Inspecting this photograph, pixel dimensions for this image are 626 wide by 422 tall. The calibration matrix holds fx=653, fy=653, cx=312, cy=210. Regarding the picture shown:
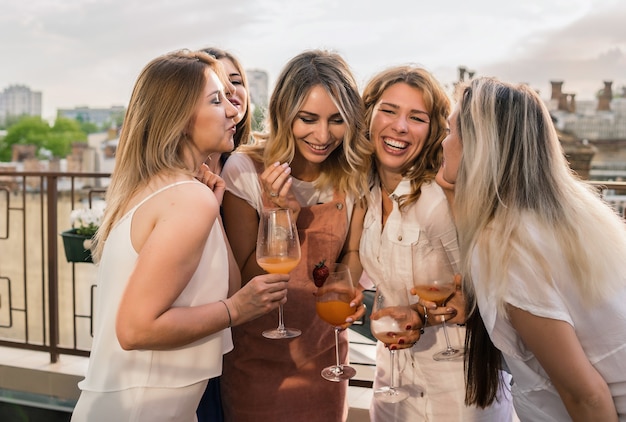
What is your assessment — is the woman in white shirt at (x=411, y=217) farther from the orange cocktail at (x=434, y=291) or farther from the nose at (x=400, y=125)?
the orange cocktail at (x=434, y=291)

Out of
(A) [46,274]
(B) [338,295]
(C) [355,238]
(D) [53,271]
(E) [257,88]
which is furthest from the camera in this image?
(E) [257,88]

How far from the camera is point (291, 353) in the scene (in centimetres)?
179

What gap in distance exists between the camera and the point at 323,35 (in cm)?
4594

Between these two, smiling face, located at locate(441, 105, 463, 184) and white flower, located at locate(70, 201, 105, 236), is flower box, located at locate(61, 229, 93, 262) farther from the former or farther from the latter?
smiling face, located at locate(441, 105, 463, 184)

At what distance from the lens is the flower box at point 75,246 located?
11.1ft

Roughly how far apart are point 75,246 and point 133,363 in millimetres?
2318

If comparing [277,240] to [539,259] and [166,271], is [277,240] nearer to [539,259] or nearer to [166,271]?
[166,271]

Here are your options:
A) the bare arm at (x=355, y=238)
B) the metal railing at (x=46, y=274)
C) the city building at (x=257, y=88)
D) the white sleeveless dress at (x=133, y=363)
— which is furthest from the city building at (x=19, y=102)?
the white sleeveless dress at (x=133, y=363)

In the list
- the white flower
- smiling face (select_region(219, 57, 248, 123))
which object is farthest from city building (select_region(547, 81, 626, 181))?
smiling face (select_region(219, 57, 248, 123))

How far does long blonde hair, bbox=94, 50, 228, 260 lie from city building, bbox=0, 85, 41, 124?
4804 cm

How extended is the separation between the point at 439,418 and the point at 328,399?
1.04 ft

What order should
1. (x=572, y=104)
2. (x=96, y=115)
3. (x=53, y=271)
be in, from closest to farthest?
1. (x=53, y=271)
2. (x=572, y=104)
3. (x=96, y=115)

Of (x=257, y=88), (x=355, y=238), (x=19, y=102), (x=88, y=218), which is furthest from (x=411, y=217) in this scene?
(x=19, y=102)

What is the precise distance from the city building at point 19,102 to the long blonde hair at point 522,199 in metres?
48.4
